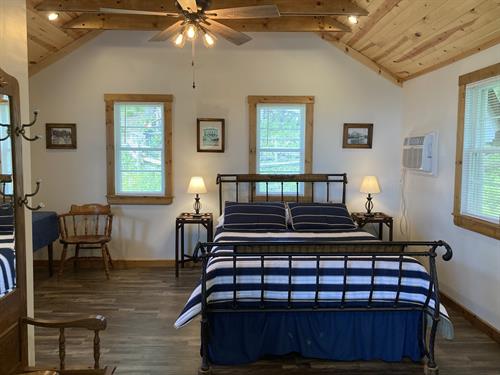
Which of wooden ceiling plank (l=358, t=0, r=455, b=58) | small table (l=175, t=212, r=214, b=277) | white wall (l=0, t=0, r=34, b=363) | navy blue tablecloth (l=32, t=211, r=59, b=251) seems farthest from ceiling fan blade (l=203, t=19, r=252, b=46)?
navy blue tablecloth (l=32, t=211, r=59, b=251)

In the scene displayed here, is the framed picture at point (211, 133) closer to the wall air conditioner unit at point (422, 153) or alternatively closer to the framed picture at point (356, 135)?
the framed picture at point (356, 135)

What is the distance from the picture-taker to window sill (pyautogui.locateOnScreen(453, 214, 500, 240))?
3.39 meters

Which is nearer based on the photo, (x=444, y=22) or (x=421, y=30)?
(x=444, y=22)

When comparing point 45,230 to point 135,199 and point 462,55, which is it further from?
point 462,55

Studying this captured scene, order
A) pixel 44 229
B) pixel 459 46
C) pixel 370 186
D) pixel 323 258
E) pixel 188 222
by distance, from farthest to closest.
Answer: pixel 370 186
pixel 188 222
pixel 44 229
pixel 459 46
pixel 323 258

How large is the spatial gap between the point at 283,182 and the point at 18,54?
150 inches

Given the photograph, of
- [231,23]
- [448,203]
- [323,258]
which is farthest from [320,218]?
[231,23]

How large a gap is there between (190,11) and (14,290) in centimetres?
224

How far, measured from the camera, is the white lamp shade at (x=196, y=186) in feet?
16.7

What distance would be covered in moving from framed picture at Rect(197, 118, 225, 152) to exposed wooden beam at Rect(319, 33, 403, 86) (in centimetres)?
174

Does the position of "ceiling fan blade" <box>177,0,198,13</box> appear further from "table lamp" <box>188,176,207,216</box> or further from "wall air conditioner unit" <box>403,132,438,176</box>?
"wall air conditioner unit" <box>403,132,438,176</box>

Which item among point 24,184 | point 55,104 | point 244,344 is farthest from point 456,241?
point 55,104

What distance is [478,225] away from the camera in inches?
143

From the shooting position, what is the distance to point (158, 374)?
9.33ft
